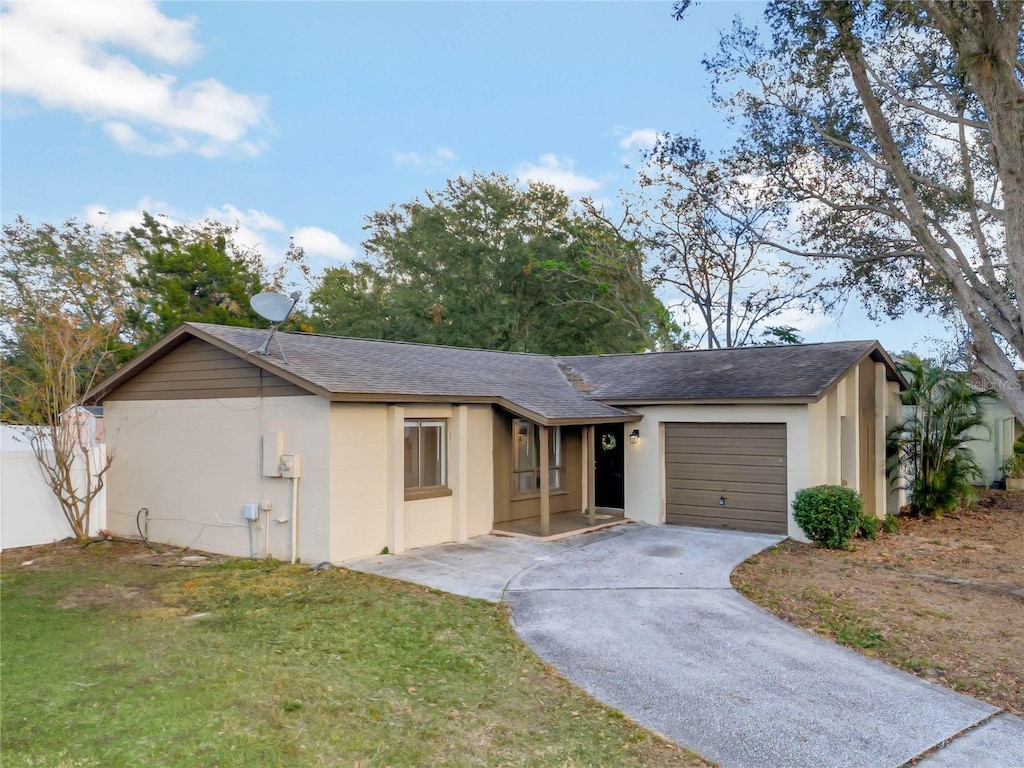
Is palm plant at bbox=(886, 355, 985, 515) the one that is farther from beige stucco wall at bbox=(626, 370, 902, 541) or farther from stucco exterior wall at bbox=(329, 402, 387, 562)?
stucco exterior wall at bbox=(329, 402, 387, 562)

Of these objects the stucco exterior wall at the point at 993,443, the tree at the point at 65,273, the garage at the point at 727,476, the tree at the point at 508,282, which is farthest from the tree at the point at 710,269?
the tree at the point at 65,273

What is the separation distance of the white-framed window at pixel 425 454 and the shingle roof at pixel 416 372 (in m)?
0.67

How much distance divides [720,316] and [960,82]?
16747mm

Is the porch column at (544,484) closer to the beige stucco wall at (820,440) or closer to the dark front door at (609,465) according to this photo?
the beige stucco wall at (820,440)

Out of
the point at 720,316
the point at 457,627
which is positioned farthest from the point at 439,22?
the point at 720,316

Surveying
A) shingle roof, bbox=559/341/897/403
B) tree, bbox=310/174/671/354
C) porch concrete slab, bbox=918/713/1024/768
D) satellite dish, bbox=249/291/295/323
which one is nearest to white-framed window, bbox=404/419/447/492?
satellite dish, bbox=249/291/295/323

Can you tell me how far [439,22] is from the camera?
45.7 ft

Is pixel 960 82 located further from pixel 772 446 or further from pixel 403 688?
pixel 403 688

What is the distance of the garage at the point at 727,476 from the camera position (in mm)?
11609

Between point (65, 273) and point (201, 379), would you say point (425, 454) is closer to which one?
point (201, 379)

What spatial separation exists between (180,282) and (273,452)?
18.4m

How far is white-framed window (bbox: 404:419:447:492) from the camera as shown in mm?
10469

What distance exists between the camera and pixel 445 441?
11023 millimetres

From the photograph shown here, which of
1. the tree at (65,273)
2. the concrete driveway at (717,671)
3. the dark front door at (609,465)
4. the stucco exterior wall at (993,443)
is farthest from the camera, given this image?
the tree at (65,273)
